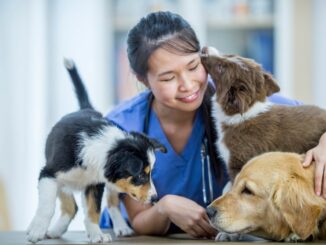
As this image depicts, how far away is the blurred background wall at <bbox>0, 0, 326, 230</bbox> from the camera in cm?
367

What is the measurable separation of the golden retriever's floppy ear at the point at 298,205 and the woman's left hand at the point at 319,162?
3cm

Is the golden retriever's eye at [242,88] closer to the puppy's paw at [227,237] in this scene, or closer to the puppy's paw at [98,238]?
the puppy's paw at [227,237]

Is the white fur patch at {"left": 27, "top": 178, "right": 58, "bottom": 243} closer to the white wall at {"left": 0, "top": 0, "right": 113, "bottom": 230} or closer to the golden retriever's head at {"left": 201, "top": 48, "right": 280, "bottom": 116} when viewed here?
the golden retriever's head at {"left": 201, "top": 48, "right": 280, "bottom": 116}

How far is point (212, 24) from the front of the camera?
157 inches

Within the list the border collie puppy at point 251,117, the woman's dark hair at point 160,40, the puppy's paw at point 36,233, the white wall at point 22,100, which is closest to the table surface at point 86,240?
the puppy's paw at point 36,233

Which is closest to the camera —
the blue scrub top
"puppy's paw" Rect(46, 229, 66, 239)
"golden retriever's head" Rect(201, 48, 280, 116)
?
"puppy's paw" Rect(46, 229, 66, 239)

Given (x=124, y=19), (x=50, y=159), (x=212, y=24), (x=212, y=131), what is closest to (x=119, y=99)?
(x=124, y=19)

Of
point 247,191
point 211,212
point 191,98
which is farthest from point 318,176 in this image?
point 191,98

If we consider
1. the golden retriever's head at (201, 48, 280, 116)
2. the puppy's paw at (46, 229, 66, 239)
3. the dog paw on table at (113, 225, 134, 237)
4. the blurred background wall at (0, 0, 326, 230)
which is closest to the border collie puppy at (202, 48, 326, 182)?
the golden retriever's head at (201, 48, 280, 116)

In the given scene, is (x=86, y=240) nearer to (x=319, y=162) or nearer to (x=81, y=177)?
(x=81, y=177)

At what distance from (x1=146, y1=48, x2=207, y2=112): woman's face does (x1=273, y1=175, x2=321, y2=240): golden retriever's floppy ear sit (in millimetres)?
505

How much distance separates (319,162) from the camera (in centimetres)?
160

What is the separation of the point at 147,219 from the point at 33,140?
1.91 metres

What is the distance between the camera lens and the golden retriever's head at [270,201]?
152 cm
